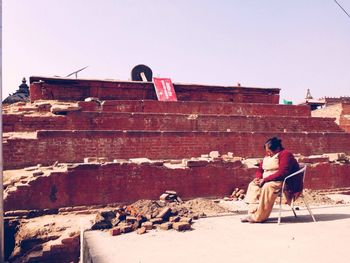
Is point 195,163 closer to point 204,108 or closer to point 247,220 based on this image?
point 247,220

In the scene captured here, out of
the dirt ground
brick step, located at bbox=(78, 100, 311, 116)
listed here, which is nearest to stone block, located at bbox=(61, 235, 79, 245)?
the dirt ground

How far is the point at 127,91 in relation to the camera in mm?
12859

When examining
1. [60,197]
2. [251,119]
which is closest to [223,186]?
[60,197]

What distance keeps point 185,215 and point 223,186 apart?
325cm

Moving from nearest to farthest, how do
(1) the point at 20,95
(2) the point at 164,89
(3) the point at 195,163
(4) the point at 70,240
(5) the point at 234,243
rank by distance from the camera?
(5) the point at 234,243
(4) the point at 70,240
(3) the point at 195,163
(2) the point at 164,89
(1) the point at 20,95

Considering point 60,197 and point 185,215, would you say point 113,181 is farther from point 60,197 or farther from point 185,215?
point 185,215

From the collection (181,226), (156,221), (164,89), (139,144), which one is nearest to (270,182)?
(181,226)

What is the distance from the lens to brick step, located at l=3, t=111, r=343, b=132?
9258mm

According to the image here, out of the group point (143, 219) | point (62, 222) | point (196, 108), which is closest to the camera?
point (143, 219)

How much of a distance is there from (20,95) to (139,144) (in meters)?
23.6

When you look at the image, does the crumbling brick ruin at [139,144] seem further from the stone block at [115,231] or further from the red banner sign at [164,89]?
the stone block at [115,231]

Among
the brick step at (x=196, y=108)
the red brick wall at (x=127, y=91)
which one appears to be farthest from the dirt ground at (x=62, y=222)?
the red brick wall at (x=127, y=91)

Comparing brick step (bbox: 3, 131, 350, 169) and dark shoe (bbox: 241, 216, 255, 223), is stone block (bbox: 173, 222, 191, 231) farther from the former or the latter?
brick step (bbox: 3, 131, 350, 169)

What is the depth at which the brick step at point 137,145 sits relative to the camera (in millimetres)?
8062
